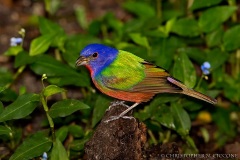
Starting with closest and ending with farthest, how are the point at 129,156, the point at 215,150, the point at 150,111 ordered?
the point at 129,156, the point at 150,111, the point at 215,150

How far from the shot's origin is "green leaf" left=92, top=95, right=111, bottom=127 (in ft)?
19.9

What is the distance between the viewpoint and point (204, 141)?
702 cm

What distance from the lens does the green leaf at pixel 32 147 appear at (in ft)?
17.5

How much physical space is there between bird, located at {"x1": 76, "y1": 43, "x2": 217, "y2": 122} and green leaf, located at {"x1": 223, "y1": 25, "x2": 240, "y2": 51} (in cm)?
130

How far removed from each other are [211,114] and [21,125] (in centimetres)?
243

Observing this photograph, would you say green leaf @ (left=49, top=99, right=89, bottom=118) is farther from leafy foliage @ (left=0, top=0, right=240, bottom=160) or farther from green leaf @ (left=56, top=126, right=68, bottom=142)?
green leaf @ (left=56, top=126, right=68, bottom=142)

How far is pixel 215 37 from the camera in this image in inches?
277

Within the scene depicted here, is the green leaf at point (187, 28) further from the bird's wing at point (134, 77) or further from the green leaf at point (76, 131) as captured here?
the green leaf at point (76, 131)

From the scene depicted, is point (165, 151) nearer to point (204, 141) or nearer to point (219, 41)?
point (204, 141)

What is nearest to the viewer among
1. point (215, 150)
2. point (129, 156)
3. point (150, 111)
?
point (129, 156)

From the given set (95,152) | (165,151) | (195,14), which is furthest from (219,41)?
(95,152)

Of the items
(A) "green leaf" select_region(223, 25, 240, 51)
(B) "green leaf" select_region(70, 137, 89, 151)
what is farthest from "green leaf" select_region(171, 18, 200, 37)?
(B) "green leaf" select_region(70, 137, 89, 151)

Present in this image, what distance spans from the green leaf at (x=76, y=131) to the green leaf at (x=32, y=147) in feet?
1.80

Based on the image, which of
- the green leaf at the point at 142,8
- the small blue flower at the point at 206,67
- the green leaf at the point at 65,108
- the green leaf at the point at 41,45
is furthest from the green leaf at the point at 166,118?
the green leaf at the point at 142,8
